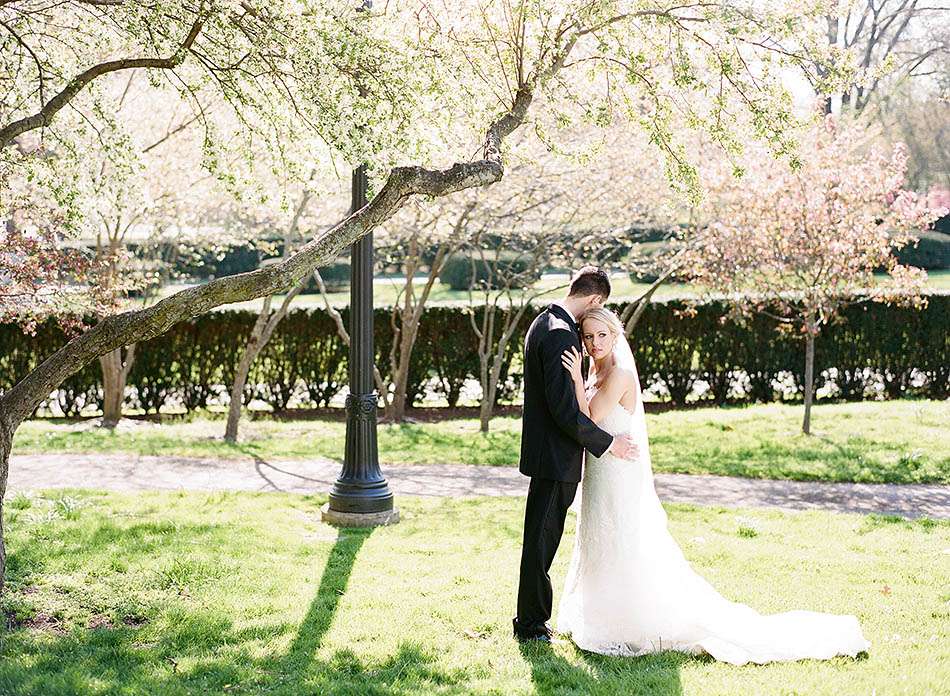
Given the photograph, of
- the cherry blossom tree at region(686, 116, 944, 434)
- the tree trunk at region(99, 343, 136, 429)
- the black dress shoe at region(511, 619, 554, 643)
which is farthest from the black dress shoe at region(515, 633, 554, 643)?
the tree trunk at region(99, 343, 136, 429)

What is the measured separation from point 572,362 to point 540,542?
0.90 meters

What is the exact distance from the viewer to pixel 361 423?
751cm

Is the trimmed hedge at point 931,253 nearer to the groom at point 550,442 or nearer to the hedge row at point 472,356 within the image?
the hedge row at point 472,356

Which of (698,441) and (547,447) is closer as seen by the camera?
(547,447)

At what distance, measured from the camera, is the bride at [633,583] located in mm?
4848

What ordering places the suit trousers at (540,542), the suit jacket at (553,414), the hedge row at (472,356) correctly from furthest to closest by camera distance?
the hedge row at (472,356)
the suit trousers at (540,542)
the suit jacket at (553,414)

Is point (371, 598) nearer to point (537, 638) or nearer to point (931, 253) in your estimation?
point (537, 638)

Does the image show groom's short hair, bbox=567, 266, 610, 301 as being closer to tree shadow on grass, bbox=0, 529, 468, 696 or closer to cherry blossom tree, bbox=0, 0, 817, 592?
cherry blossom tree, bbox=0, 0, 817, 592

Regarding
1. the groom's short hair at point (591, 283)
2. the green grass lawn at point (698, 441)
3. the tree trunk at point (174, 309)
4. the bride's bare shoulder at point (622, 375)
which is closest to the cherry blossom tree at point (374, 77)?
the tree trunk at point (174, 309)

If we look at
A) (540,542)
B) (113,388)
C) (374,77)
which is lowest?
(540,542)

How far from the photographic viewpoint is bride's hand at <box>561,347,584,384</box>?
4.79 metres

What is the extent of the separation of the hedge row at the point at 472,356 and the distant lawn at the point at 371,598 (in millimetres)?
7074

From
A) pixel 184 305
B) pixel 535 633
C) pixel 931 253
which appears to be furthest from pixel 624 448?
pixel 931 253

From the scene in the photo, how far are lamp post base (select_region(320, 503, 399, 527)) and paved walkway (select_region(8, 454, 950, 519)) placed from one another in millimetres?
1192
